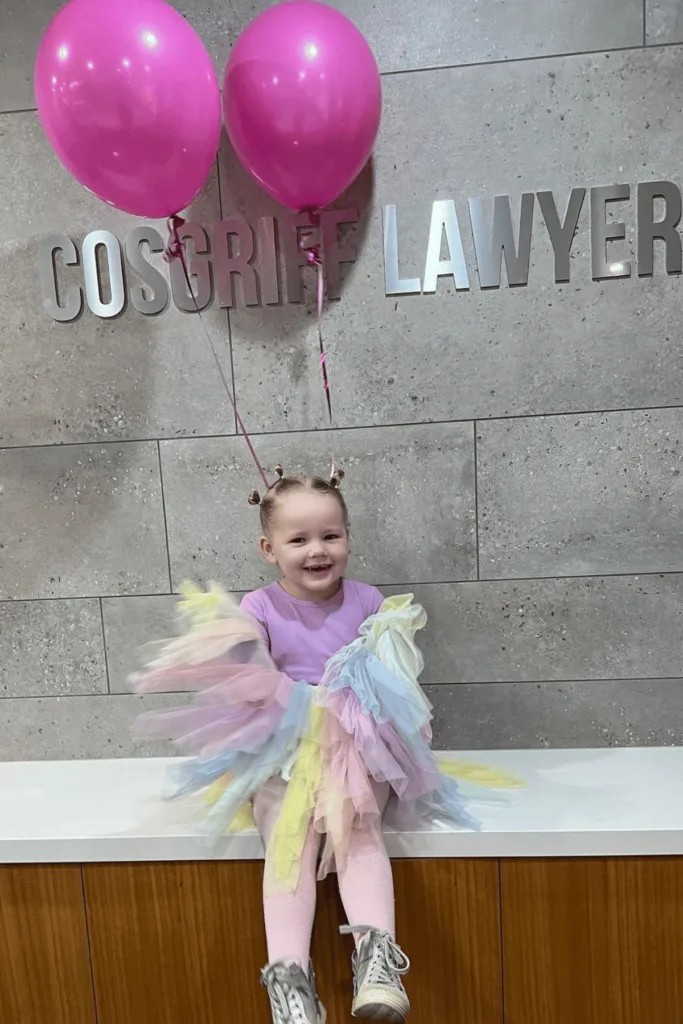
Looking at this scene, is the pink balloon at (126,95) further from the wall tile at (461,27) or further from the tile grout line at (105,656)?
the tile grout line at (105,656)

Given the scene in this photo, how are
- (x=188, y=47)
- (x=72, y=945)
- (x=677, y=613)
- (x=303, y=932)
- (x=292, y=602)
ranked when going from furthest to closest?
(x=677, y=613)
(x=292, y=602)
(x=72, y=945)
(x=188, y=47)
(x=303, y=932)

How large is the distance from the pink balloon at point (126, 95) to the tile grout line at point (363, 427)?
647 mm

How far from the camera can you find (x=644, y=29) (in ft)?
5.75

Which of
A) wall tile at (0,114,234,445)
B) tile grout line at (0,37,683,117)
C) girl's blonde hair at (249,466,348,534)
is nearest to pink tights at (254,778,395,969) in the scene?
girl's blonde hair at (249,466,348,534)

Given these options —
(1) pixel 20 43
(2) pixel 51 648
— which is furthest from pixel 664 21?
(2) pixel 51 648

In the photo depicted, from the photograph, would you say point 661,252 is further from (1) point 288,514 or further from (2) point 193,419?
(2) point 193,419

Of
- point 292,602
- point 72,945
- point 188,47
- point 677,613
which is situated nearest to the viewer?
point 188,47

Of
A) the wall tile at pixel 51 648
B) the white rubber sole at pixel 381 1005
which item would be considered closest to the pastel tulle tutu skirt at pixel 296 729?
the white rubber sole at pixel 381 1005

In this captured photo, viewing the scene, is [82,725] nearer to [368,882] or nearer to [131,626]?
Result: [131,626]

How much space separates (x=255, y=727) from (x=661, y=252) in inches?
60.7

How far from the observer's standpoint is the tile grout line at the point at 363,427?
186 cm

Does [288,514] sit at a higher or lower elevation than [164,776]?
higher

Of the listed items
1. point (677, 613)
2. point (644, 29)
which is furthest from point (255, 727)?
point (644, 29)

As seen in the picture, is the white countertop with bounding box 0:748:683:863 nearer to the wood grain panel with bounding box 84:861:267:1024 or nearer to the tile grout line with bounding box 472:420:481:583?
the wood grain panel with bounding box 84:861:267:1024
